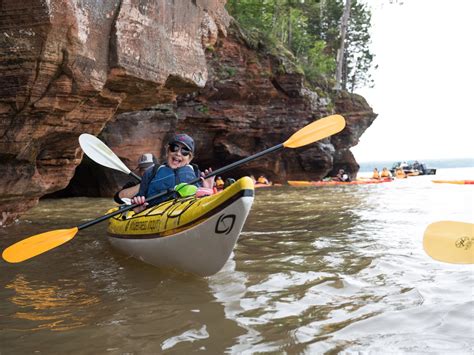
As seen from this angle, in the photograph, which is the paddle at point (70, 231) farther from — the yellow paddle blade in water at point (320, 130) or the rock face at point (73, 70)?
the rock face at point (73, 70)

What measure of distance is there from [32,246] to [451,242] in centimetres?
370

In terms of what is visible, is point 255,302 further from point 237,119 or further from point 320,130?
point 237,119

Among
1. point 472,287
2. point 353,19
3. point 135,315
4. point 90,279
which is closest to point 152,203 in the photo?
point 90,279

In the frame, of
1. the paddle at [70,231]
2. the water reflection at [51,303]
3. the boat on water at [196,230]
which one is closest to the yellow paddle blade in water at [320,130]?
the paddle at [70,231]

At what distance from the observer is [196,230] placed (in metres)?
3.38

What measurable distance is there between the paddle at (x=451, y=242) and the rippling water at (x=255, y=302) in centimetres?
29

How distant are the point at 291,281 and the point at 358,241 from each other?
1.96m

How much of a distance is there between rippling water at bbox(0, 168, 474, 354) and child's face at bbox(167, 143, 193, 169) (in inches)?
44.7

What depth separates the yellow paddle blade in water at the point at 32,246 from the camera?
4.02m

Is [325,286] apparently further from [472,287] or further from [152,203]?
[152,203]

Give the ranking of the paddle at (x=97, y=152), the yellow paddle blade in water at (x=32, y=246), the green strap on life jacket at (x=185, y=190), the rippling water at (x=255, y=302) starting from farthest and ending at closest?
the paddle at (x=97, y=152), the green strap on life jacket at (x=185, y=190), the yellow paddle blade in water at (x=32, y=246), the rippling water at (x=255, y=302)

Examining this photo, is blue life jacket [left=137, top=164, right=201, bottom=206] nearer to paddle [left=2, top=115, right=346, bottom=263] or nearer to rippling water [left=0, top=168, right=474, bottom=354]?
paddle [left=2, top=115, right=346, bottom=263]

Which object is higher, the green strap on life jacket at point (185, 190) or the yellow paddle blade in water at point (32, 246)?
the green strap on life jacket at point (185, 190)

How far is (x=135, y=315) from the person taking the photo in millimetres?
2713
